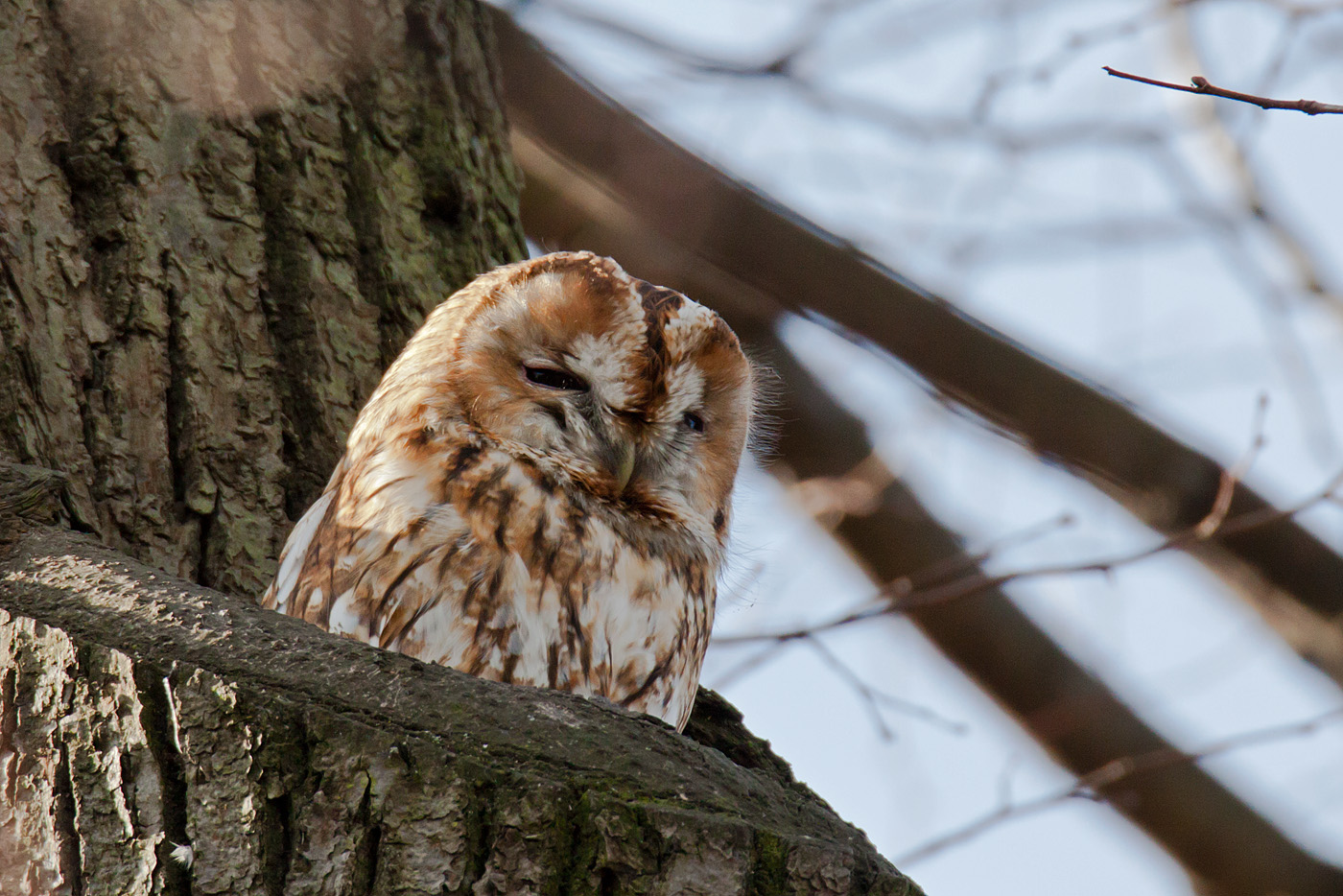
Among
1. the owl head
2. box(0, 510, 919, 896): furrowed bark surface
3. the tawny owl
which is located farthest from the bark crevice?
the owl head

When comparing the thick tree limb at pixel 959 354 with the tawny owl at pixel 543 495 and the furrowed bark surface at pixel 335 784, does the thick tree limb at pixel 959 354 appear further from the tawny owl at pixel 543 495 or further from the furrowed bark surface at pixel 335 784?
the furrowed bark surface at pixel 335 784

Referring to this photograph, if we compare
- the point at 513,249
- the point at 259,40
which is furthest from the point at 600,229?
the point at 259,40

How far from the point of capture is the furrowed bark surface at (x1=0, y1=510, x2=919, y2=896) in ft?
3.25

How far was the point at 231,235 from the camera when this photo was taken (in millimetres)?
2031

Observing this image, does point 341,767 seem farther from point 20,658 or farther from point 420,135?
point 420,135

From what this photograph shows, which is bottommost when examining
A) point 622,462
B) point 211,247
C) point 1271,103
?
point 622,462

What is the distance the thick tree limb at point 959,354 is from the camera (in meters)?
2.49

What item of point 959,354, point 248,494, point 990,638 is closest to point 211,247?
point 248,494

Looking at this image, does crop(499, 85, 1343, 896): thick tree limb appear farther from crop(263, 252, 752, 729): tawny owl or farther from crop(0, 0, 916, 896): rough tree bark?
crop(263, 252, 752, 729): tawny owl

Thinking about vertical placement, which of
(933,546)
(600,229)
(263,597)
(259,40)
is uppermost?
(259,40)

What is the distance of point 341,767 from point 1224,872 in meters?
2.23

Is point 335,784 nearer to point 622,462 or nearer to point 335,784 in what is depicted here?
point 335,784

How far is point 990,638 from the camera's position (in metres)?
2.71

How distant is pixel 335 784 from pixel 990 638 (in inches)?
76.4
